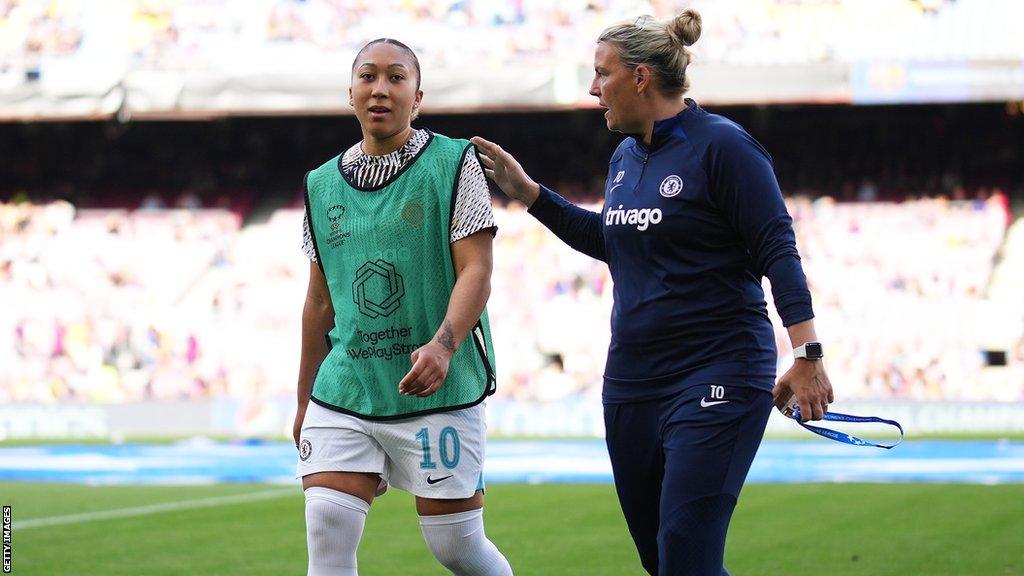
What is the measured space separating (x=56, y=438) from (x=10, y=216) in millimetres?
6050

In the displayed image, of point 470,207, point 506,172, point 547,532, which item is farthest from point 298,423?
point 547,532

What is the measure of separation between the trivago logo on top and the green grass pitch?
12.7 feet

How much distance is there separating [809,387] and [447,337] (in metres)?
1.09

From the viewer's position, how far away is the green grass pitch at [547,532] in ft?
27.4

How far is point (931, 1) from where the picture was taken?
2228 centimetres

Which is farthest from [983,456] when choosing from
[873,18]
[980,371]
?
[873,18]

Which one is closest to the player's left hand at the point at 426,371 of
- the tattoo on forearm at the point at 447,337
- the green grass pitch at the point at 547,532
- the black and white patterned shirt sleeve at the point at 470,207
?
the tattoo on forearm at the point at 447,337

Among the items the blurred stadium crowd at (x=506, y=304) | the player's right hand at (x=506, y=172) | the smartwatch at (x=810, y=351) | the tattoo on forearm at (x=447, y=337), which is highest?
the player's right hand at (x=506, y=172)

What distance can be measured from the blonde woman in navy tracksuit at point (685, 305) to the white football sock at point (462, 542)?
0.49 meters

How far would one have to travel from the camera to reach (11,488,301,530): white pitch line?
10.6 meters

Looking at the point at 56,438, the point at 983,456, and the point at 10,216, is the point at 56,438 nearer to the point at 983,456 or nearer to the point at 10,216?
the point at 10,216

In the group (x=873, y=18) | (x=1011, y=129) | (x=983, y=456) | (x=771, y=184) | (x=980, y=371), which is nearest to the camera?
(x=771, y=184)

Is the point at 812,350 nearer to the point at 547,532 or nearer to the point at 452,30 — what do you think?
the point at 547,532

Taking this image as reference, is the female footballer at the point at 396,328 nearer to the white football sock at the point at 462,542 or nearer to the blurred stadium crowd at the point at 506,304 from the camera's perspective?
the white football sock at the point at 462,542
